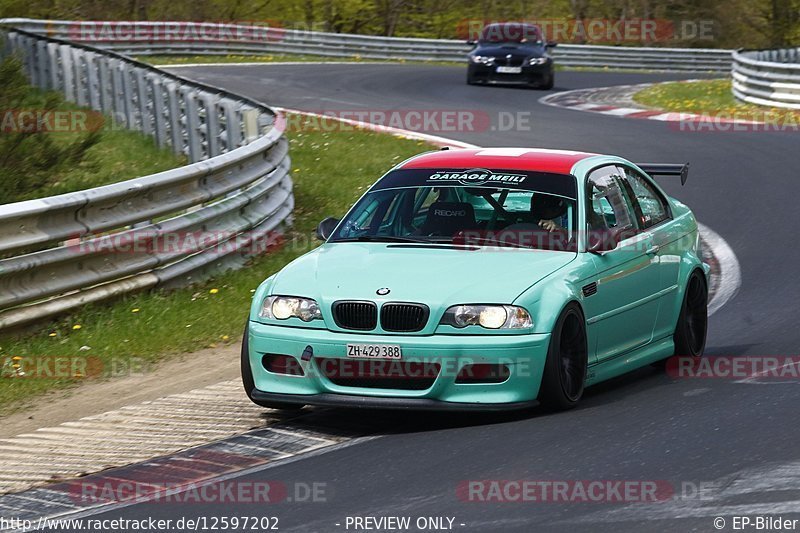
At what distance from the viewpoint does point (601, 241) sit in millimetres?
8188

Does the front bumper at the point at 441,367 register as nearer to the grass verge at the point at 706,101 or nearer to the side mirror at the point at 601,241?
the side mirror at the point at 601,241

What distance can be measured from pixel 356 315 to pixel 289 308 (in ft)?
1.34

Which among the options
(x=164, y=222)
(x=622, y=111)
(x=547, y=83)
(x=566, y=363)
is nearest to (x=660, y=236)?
(x=566, y=363)

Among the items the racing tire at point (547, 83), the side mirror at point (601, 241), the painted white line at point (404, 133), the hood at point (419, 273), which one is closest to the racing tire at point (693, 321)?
the side mirror at point (601, 241)

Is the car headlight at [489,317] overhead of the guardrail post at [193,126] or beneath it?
overhead

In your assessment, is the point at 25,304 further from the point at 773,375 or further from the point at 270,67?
the point at 270,67

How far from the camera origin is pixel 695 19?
177 feet

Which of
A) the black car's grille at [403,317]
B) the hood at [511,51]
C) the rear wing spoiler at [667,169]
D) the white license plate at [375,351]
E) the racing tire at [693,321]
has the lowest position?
the hood at [511,51]

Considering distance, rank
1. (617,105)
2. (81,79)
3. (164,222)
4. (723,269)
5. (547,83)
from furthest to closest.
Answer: (547,83), (617,105), (81,79), (723,269), (164,222)

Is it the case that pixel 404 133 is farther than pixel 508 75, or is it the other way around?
pixel 508 75

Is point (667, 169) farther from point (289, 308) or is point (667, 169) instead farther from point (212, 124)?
point (212, 124)

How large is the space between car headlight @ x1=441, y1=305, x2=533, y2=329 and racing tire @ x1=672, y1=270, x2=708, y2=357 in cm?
218

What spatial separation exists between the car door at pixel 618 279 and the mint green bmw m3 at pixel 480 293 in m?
0.01

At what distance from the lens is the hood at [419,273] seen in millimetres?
7301
